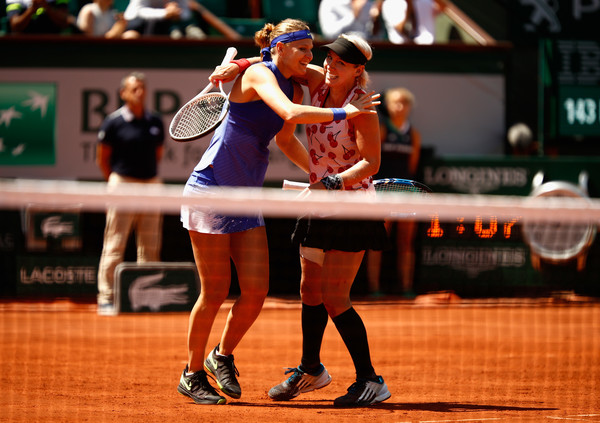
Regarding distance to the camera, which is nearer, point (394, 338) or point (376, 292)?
point (394, 338)

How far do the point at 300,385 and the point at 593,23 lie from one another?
7.86 meters

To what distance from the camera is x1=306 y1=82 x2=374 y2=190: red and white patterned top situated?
450cm

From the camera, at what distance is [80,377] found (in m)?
5.39

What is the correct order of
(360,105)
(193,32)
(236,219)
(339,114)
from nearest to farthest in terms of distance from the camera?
1. (339,114)
2. (360,105)
3. (236,219)
4. (193,32)

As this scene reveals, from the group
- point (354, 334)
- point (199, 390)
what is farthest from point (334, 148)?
point (199, 390)

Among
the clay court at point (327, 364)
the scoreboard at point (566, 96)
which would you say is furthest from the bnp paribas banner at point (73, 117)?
the scoreboard at point (566, 96)

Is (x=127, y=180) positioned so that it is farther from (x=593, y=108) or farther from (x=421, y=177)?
(x=593, y=108)

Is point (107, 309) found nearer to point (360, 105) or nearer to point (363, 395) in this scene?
point (363, 395)

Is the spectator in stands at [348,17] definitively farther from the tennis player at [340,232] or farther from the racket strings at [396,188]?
the tennis player at [340,232]

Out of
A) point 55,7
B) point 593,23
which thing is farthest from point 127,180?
point 593,23

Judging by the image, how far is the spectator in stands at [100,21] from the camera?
999 cm

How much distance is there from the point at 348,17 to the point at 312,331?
21.1 ft

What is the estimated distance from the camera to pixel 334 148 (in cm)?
453

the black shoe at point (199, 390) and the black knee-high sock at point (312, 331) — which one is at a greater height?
the black knee-high sock at point (312, 331)
